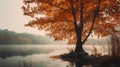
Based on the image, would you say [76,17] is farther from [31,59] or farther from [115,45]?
[115,45]

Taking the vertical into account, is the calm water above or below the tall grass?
below

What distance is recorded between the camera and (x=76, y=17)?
26125mm

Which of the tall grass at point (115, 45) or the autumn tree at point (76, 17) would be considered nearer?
the tall grass at point (115, 45)

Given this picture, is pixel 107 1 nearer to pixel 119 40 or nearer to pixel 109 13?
pixel 109 13

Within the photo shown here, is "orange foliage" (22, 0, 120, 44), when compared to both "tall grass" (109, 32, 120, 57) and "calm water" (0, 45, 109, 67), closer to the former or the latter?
"calm water" (0, 45, 109, 67)

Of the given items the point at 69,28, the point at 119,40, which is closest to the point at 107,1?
the point at 69,28

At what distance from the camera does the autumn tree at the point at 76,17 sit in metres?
23.8

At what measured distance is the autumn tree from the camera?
78.2 feet

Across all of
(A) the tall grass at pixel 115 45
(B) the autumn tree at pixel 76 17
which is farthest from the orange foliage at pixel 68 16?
(A) the tall grass at pixel 115 45

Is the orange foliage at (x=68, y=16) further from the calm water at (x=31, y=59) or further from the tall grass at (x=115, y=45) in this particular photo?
the tall grass at (x=115, y=45)

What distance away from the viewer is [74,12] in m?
24.6

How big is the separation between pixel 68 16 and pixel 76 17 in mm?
772

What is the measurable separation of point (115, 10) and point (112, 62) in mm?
11563

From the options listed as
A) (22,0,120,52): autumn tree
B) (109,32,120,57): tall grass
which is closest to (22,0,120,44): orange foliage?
(22,0,120,52): autumn tree
